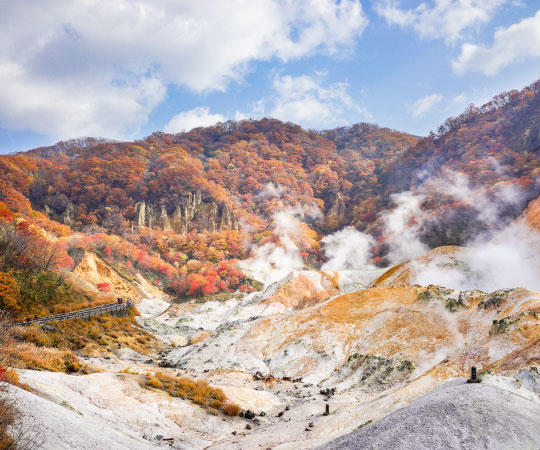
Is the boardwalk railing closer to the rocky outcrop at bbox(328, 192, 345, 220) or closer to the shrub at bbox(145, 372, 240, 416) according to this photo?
the shrub at bbox(145, 372, 240, 416)

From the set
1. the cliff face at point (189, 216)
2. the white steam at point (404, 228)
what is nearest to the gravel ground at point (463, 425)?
the white steam at point (404, 228)

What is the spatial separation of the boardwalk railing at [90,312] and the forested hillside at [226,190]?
424 inches

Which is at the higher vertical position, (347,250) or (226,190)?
(226,190)

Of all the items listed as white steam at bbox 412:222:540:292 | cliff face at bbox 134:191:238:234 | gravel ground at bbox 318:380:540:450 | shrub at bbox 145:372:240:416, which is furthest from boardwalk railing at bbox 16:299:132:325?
cliff face at bbox 134:191:238:234

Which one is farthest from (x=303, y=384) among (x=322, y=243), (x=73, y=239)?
(x=322, y=243)

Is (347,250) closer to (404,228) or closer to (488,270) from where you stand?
(404,228)

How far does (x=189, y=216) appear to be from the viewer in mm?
76250

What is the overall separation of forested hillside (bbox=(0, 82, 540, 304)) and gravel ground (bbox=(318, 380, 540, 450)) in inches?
1510

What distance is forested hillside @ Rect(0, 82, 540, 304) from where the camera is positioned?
5888 centimetres

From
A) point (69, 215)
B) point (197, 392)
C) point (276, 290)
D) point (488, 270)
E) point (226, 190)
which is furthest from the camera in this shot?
point (226, 190)

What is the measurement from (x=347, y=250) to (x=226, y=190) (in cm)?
3408

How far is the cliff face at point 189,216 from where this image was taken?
2901 inches

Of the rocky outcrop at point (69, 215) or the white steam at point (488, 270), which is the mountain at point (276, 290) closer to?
the white steam at point (488, 270)

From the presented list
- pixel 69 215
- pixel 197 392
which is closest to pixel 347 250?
pixel 69 215
